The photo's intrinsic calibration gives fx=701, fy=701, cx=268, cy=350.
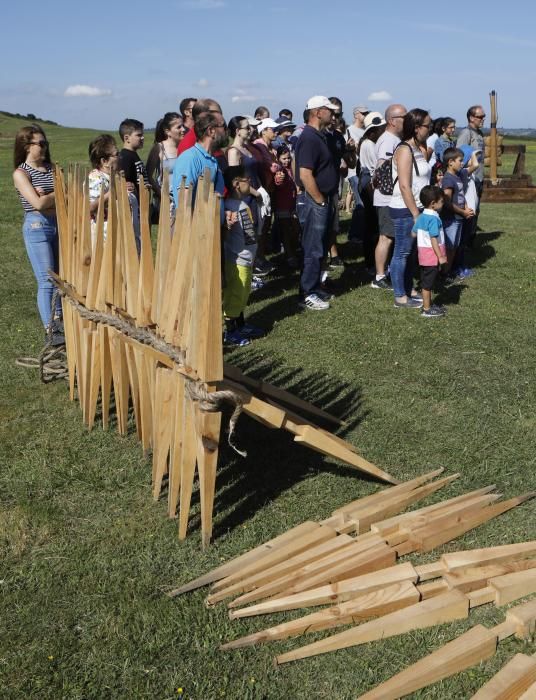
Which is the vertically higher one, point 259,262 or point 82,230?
point 82,230

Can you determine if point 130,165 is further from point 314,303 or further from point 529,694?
point 529,694

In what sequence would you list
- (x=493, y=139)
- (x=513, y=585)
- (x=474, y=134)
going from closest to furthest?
(x=513, y=585) < (x=474, y=134) < (x=493, y=139)

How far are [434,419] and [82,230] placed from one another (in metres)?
2.69

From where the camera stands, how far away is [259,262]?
9.45m

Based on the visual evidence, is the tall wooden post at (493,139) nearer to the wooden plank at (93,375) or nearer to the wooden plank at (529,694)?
the wooden plank at (93,375)

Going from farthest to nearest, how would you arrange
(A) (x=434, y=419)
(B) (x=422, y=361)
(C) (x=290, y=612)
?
(B) (x=422, y=361)
(A) (x=434, y=419)
(C) (x=290, y=612)

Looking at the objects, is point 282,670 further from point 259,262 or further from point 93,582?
point 259,262

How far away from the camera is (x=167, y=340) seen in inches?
139

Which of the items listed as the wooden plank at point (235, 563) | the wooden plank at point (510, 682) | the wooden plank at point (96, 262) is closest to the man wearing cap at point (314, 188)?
the wooden plank at point (96, 262)

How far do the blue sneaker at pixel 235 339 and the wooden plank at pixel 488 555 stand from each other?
143 inches

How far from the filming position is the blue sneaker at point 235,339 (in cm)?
648

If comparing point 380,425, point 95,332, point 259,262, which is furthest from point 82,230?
point 259,262

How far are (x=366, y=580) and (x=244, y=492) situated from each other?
3.80 feet

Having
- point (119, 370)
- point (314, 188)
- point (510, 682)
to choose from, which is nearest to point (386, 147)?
point (314, 188)
